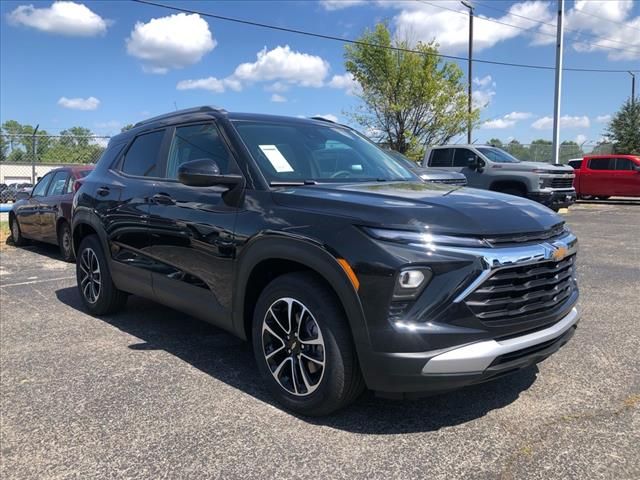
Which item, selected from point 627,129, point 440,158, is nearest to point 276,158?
point 440,158

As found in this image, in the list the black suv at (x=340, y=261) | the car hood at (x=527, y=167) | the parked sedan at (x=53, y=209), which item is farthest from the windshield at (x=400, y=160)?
the car hood at (x=527, y=167)

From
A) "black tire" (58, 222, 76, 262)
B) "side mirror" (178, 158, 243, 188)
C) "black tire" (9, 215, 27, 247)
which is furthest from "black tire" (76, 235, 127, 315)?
"black tire" (9, 215, 27, 247)

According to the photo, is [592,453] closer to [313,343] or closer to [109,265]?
[313,343]

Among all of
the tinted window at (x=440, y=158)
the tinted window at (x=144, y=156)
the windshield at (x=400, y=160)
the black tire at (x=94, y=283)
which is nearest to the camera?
the tinted window at (x=144, y=156)

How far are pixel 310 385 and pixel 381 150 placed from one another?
243 centimetres

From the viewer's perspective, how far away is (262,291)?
3.47 m

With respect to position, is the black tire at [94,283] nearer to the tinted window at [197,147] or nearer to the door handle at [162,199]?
the door handle at [162,199]

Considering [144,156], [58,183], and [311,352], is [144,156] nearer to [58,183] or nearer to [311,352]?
[311,352]

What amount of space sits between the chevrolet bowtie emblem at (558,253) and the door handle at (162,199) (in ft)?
8.65

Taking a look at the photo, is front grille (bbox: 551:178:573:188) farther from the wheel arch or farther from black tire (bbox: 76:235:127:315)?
the wheel arch

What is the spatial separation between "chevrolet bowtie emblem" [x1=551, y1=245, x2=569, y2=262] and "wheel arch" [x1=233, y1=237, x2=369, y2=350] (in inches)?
44.3

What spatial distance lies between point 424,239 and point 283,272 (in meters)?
1.02

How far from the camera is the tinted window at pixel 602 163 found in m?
21.3

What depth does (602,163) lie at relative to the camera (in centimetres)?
2155
